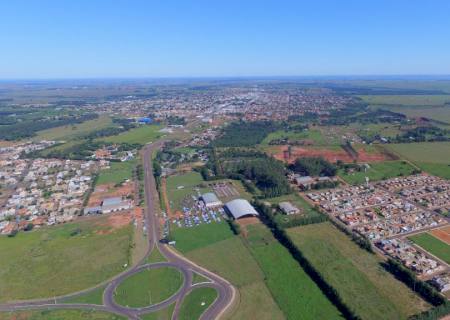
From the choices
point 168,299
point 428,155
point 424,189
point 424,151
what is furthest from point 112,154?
point 424,151

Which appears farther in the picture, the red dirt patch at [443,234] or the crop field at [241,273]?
the red dirt patch at [443,234]

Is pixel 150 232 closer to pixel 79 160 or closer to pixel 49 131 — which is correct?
pixel 79 160

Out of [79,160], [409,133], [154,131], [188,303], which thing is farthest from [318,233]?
[154,131]

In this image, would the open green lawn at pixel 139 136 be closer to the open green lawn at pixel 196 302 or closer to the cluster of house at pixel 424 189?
the cluster of house at pixel 424 189

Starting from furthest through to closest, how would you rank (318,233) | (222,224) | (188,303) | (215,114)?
(215,114)
(222,224)
(318,233)
(188,303)

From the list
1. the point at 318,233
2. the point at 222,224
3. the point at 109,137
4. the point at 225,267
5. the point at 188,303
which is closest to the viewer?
the point at 188,303

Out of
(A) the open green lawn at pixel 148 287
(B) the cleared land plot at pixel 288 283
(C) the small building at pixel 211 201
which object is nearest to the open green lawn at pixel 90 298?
(A) the open green lawn at pixel 148 287

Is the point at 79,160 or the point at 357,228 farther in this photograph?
the point at 79,160

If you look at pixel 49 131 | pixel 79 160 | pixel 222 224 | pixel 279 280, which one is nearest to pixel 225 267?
pixel 279 280
